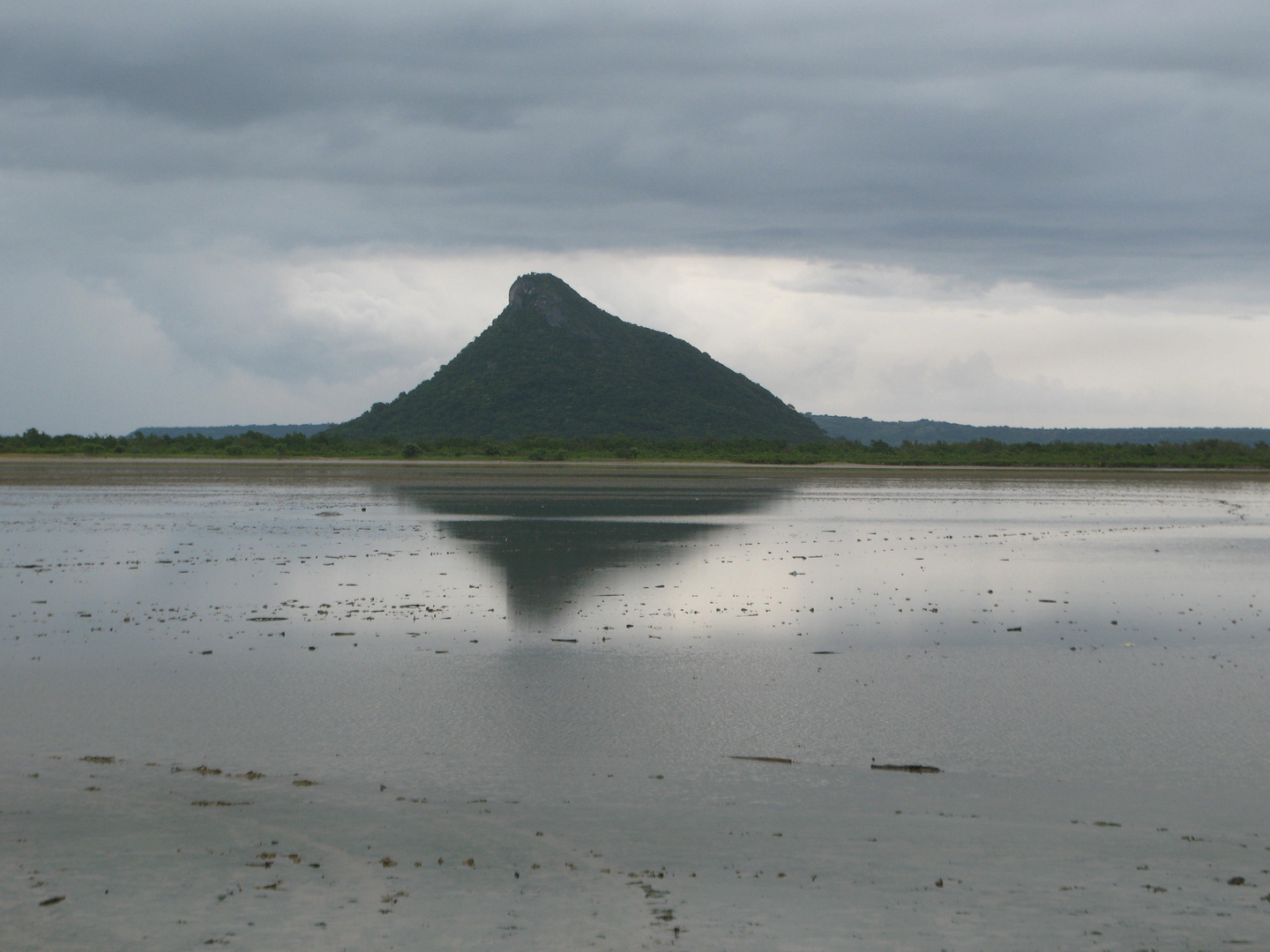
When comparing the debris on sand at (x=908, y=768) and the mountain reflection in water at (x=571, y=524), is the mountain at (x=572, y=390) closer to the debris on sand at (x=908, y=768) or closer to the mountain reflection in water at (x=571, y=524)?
the mountain reflection in water at (x=571, y=524)

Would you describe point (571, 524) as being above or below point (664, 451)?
below

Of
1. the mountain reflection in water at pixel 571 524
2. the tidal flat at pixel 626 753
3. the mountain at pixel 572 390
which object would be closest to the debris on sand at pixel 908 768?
the tidal flat at pixel 626 753

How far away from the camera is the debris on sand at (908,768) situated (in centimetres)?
1010

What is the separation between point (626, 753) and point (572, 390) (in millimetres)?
131988

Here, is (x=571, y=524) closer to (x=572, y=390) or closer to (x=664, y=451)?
(x=664, y=451)

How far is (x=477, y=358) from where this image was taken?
493 feet

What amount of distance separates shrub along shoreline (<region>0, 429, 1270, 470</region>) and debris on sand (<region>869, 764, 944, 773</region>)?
82.2 m

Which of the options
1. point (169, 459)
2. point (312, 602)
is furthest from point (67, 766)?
point (169, 459)

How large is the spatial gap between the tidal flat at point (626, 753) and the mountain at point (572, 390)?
110m

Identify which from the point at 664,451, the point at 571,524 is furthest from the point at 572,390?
the point at 571,524

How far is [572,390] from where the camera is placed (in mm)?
141625

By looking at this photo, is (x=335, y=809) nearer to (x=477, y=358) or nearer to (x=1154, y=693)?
(x=1154, y=693)

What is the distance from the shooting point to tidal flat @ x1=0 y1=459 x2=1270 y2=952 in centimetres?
695

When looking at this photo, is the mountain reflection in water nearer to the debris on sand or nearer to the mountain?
the debris on sand
